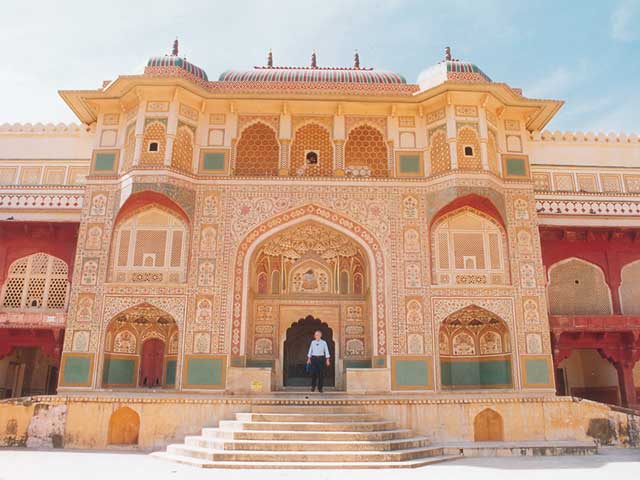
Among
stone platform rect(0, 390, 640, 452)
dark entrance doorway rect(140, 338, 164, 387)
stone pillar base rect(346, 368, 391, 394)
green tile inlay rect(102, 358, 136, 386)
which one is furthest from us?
dark entrance doorway rect(140, 338, 164, 387)

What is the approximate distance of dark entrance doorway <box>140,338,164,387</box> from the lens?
43.8 feet

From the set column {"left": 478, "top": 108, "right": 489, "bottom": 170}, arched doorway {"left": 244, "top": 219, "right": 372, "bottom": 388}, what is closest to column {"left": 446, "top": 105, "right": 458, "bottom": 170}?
column {"left": 478, "top": 108, "right": 489, "bottom": 170}

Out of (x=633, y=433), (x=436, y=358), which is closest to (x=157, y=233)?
(x=436, y=358)

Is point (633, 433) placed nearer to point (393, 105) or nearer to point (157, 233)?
point (393, 105)

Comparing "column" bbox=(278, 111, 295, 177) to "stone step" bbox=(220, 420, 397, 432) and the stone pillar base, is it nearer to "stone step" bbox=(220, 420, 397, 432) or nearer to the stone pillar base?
the stone pillar base

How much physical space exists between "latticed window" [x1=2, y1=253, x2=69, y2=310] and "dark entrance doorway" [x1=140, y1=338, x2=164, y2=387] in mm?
2247

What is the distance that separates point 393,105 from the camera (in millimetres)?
13516

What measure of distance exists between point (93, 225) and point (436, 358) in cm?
784

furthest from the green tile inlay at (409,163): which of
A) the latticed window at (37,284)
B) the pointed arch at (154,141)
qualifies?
the latticed window at (37,284)

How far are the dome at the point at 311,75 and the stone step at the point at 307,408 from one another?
759 centimetres

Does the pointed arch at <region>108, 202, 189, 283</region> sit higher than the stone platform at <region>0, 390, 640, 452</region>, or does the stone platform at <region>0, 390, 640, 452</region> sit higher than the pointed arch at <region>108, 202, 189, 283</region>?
the pointed arch at <region>108, 202, 189, 283</region>

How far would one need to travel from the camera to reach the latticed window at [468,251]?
1264 centimetres

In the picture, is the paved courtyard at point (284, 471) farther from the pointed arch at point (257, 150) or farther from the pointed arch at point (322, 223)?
the pointed arch at point (257, 150)

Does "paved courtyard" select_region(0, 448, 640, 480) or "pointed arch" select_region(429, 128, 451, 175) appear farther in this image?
"pointed arch" select_region(429, 128, 451, 175)
